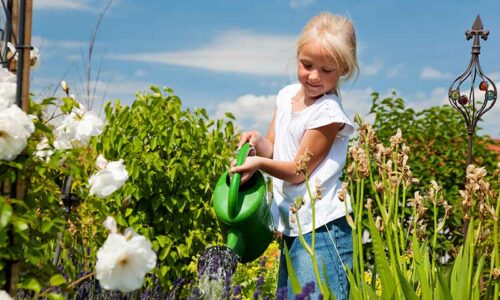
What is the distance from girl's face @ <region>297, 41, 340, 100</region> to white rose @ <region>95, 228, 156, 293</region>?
1.47 metres

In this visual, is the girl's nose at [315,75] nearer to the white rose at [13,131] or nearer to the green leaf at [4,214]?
the white rose at [13,131]

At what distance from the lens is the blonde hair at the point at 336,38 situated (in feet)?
9.63

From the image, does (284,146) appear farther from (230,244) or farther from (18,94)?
(18,94)

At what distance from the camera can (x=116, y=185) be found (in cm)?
190

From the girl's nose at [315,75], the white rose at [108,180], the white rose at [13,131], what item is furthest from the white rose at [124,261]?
the girl's nose at [315,75]

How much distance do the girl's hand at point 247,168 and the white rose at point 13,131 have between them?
1.13m

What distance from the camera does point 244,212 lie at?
2.85m

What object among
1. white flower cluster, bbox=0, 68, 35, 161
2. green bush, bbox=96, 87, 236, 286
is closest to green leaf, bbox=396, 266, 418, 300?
white flower cluster, bbox=0, 68, 35, 161

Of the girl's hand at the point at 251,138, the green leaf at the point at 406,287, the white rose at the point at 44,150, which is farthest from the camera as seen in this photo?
the girl's hand at the point at 251,138

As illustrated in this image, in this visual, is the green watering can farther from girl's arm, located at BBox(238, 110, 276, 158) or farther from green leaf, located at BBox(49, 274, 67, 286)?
green leaf, located at BBox(49, 274, 67, 286)

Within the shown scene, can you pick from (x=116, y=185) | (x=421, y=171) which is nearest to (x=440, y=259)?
(x=421, y=171)

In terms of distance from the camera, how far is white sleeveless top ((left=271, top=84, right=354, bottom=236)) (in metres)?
2.91

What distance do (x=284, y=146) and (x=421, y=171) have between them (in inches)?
120

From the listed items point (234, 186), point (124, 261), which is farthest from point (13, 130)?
point (234, 186)
